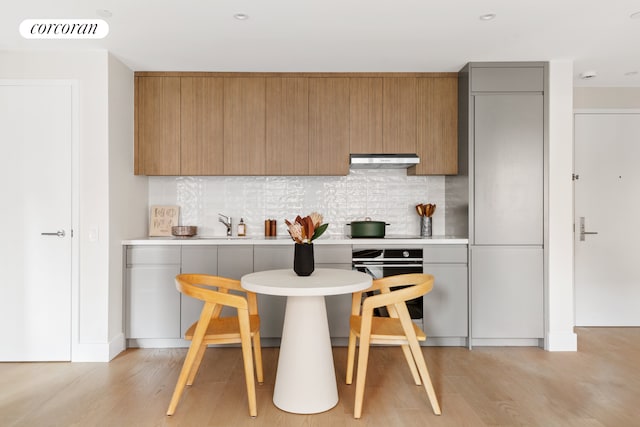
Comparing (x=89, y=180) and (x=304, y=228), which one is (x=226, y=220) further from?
(x=304, y=228)

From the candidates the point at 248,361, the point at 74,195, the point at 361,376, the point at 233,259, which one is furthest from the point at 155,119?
the point at 361,376

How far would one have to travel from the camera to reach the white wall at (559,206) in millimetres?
3814

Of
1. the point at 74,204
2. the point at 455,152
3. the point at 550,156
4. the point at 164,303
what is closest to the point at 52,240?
the point at 74,204

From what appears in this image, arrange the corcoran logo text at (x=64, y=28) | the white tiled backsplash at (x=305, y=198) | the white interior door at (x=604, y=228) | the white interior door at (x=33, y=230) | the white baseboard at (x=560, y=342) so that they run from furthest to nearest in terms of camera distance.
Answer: the white interior door at (x=604, y=228)
the white tiled backsplash at (x=305, y=198)
the white baseboard at (x=560, y=342)
the white interior door at (x=33, y=230)
the corcoran logo text at (x=64, y=28)

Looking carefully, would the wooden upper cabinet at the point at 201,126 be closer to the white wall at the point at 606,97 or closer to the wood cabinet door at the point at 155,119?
the wood cabinet door at the point at 155,119

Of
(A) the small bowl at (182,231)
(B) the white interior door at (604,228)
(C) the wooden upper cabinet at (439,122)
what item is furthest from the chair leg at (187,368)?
(B) the white interior door at (604,228)

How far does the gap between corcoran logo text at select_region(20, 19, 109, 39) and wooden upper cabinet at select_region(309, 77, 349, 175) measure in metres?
1.83

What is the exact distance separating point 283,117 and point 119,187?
1.59 m

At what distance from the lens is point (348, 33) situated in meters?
3.22

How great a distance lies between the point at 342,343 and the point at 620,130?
3661mm

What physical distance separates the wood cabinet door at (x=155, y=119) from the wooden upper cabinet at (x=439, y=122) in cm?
234

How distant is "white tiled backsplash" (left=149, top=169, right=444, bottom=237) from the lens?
14.6 feet

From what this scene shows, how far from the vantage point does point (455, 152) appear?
4129 millimetres

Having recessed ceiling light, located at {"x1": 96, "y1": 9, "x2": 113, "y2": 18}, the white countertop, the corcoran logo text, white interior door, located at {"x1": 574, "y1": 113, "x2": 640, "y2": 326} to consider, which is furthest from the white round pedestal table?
white interior door, located at {"x1": 574, "y1": 113, "x2": 640, "y2": 326}
